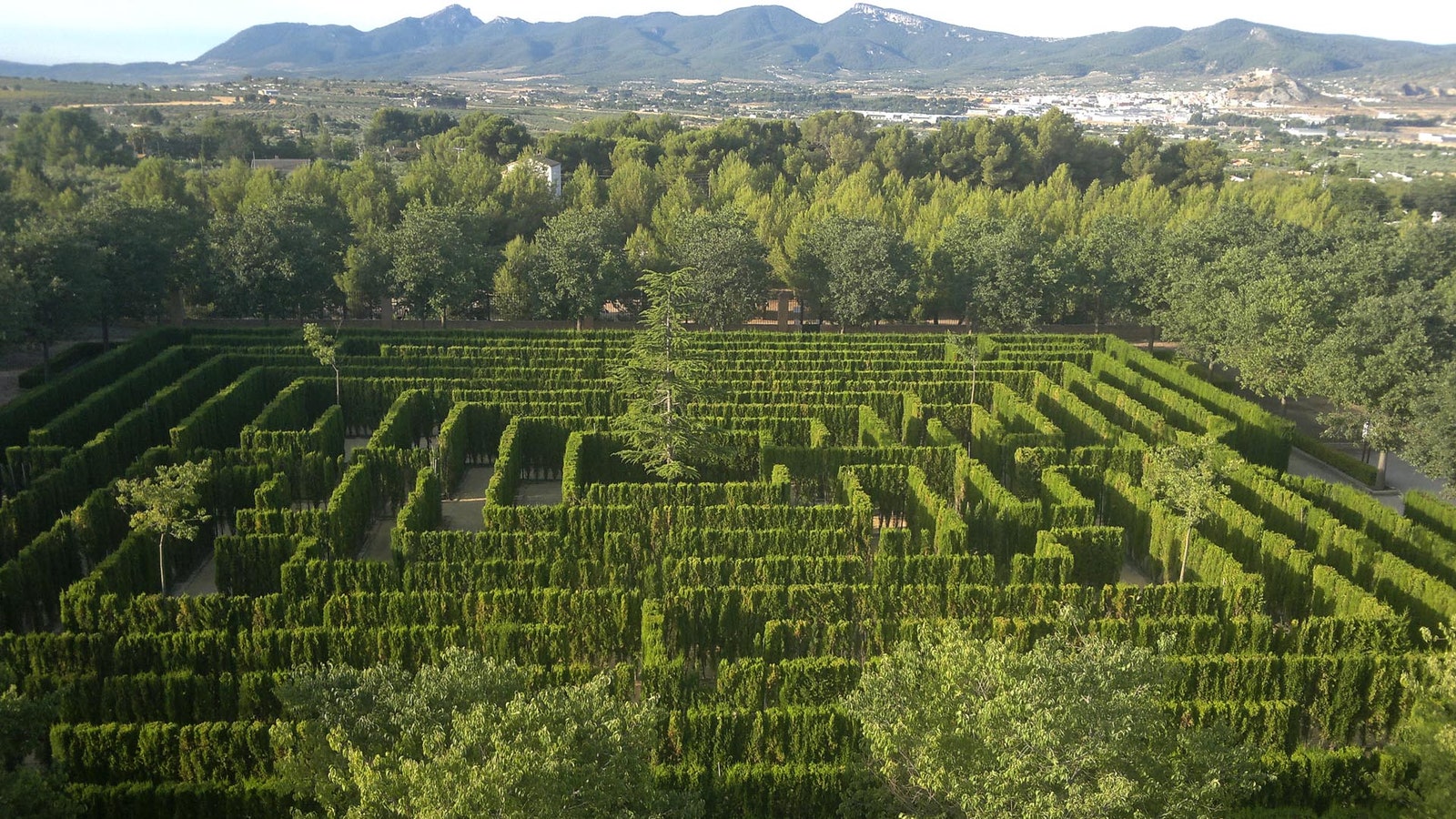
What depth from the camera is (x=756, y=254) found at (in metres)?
56.8

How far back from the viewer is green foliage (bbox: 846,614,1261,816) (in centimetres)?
1357

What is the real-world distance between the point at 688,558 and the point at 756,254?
32179 millimetres

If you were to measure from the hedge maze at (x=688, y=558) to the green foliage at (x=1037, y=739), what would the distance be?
2556 mm

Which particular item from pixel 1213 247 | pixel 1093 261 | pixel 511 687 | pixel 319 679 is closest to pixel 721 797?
pixel 511 687

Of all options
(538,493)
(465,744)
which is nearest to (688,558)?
(538,493)

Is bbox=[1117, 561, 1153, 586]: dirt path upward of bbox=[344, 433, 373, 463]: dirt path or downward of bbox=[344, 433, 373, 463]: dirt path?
downward

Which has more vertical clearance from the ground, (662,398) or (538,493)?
(662,398)

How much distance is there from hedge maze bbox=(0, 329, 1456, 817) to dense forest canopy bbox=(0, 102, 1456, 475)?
5531 mm

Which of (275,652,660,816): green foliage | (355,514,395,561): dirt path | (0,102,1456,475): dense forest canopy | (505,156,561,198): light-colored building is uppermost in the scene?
(505,156,561,198): light-colored building

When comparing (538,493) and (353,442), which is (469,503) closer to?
(538,493)

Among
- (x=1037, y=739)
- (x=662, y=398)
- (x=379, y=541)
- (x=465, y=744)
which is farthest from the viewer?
(x=662, y=398)

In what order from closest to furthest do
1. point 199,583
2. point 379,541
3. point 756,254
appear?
1. point 199,583
2. point 379,541
3. point 756,254

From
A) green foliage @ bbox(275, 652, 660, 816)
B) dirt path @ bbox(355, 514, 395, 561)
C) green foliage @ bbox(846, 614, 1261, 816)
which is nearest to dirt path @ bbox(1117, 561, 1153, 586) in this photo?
green foliage @ bbox(846, 614, 1261, 816)

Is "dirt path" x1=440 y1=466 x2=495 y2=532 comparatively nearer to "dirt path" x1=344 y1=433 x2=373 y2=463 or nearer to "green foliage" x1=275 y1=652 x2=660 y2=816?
"dirt path" x1=344 y1=433 x2=373 y2=463
